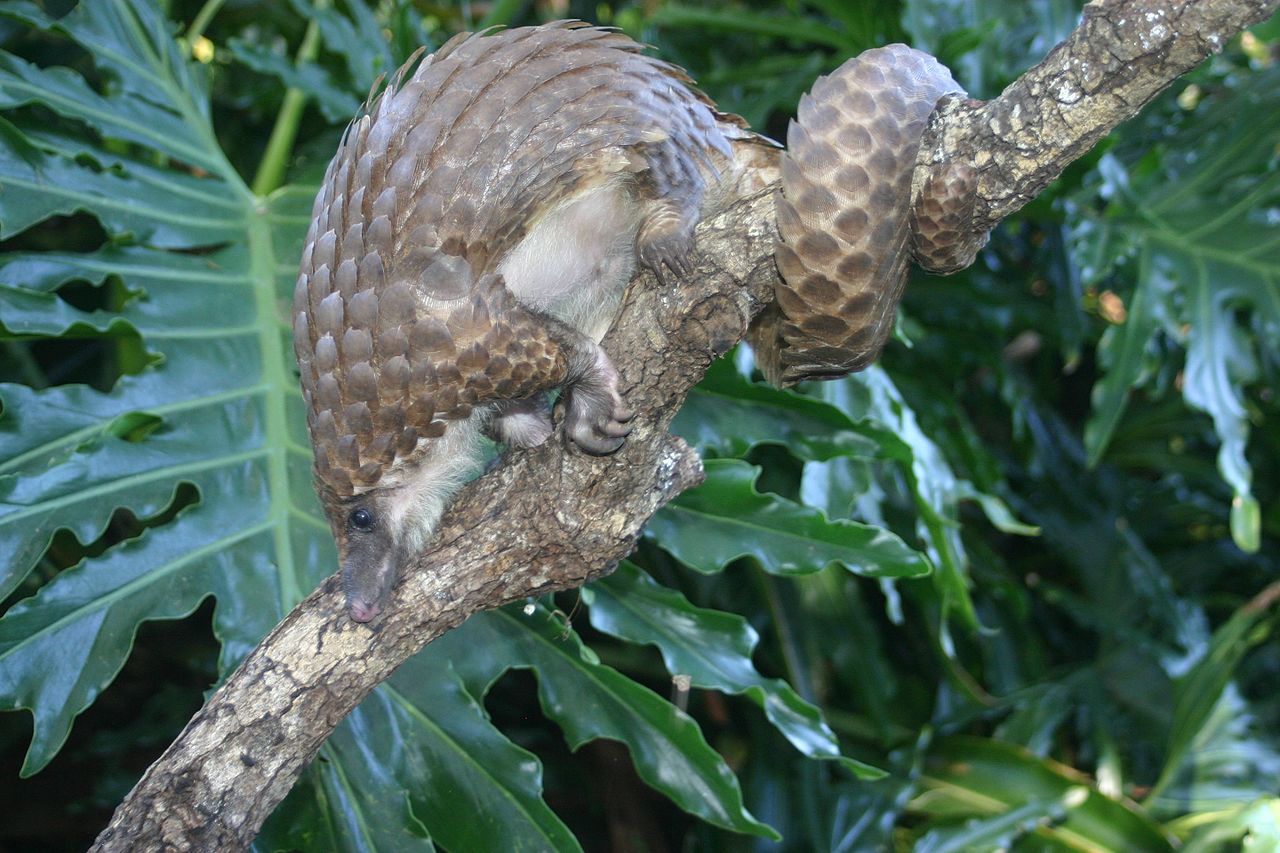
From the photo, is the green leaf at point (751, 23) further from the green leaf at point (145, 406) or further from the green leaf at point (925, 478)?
the green leaf at point (145, 406)

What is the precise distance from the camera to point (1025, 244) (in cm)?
346

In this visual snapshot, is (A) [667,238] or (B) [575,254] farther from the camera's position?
(B) [575,254]

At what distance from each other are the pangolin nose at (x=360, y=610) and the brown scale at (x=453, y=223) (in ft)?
0.53

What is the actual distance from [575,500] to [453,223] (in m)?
0.36

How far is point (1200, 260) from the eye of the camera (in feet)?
8.18

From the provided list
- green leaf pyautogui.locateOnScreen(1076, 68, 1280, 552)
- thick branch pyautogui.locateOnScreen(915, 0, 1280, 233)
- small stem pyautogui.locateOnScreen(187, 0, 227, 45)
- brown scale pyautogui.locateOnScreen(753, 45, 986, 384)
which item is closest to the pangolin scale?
brown scale pyautogui.locateOnScreen(753, 45, 986, 384)

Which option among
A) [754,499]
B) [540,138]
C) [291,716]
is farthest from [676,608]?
[540,138]

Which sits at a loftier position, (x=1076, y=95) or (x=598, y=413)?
(x=1076, y=95)

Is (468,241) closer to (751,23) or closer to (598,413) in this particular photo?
(598,413)

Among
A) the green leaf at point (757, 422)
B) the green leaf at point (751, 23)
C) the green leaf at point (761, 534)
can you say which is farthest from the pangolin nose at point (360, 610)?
the green leaf at point (751, 23)

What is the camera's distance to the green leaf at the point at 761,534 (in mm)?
1742

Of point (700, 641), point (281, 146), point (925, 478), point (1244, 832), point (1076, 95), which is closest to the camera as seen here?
point (1076, 95)

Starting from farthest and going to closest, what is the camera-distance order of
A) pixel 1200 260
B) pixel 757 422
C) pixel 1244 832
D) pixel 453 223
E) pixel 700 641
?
1. pixel 1200 260
2. pixel 1244 832
3. pixel 757 422
4. pixel 700 641
5. pixel 453 223

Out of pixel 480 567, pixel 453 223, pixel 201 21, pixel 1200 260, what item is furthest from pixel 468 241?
pixel 1200 260
